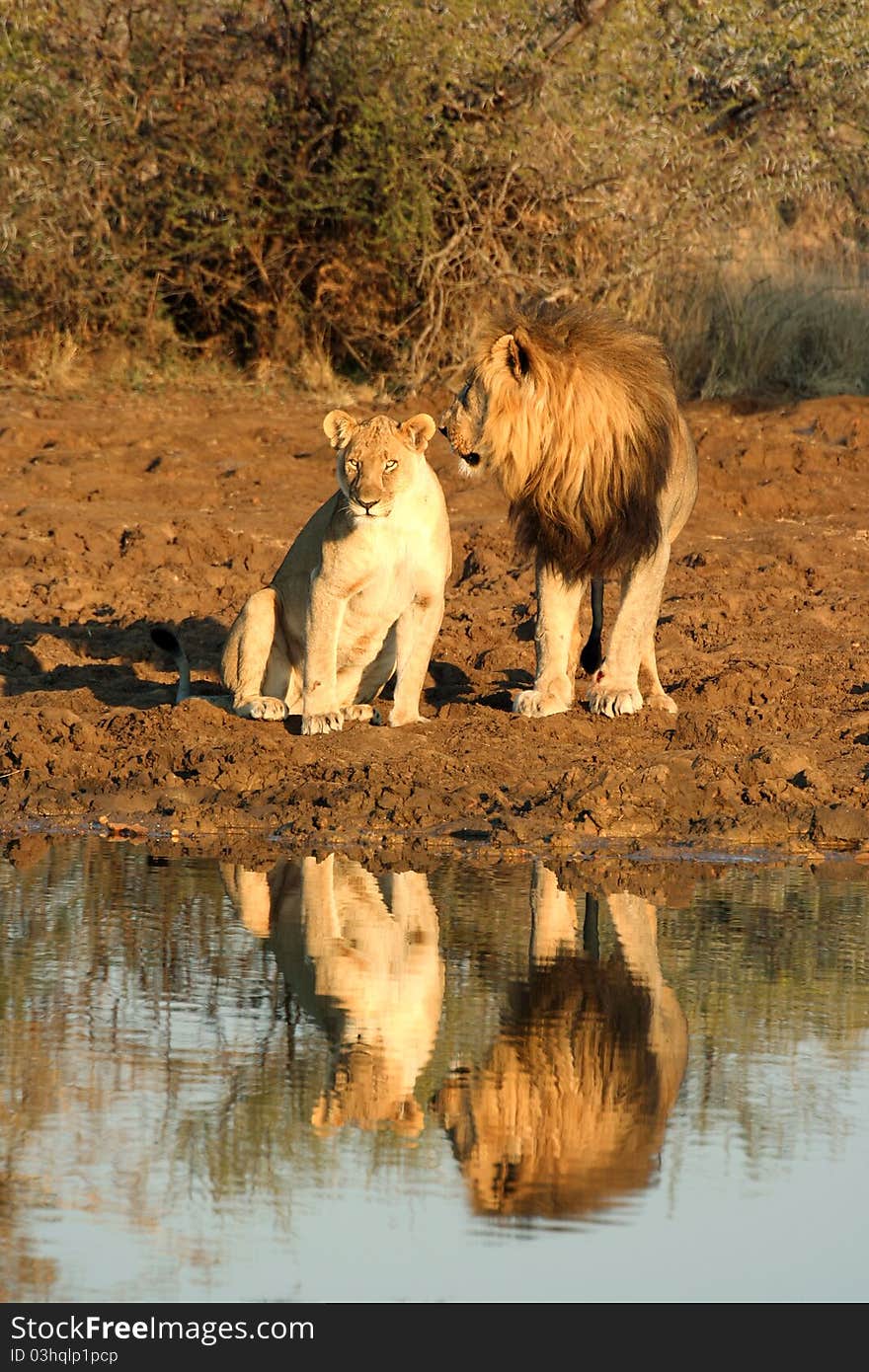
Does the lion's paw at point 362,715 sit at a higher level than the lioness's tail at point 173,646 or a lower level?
lower

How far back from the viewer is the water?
3.36 meters

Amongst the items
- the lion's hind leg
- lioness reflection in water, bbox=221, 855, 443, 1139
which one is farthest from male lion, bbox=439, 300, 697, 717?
lioness reflection in water, bbox=221, 855, 443, 1139

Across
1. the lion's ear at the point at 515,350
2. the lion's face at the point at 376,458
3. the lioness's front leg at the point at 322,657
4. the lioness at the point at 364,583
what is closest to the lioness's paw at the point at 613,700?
the lioness at the point at 364,583

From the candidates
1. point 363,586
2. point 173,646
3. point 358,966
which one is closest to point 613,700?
point 363,586

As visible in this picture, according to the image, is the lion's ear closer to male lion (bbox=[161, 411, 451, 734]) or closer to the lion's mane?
the lion's mane

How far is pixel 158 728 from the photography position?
783 cm

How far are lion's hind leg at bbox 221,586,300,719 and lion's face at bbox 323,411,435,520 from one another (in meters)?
0.68

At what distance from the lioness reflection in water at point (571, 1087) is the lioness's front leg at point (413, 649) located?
241 cm

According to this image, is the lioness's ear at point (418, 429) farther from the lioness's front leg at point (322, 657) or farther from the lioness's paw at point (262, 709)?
the lioness's paw at point (262, 709)

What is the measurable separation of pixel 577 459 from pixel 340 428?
879mm

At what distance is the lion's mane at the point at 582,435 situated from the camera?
763 centimetres

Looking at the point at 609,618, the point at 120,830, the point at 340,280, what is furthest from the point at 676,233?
the point at 120,830

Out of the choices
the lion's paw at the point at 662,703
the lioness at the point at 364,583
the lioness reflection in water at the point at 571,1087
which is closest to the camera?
the lioness reflection in water at the point at 571,1087

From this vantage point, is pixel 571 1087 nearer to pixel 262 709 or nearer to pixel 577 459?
pixel 262 709
